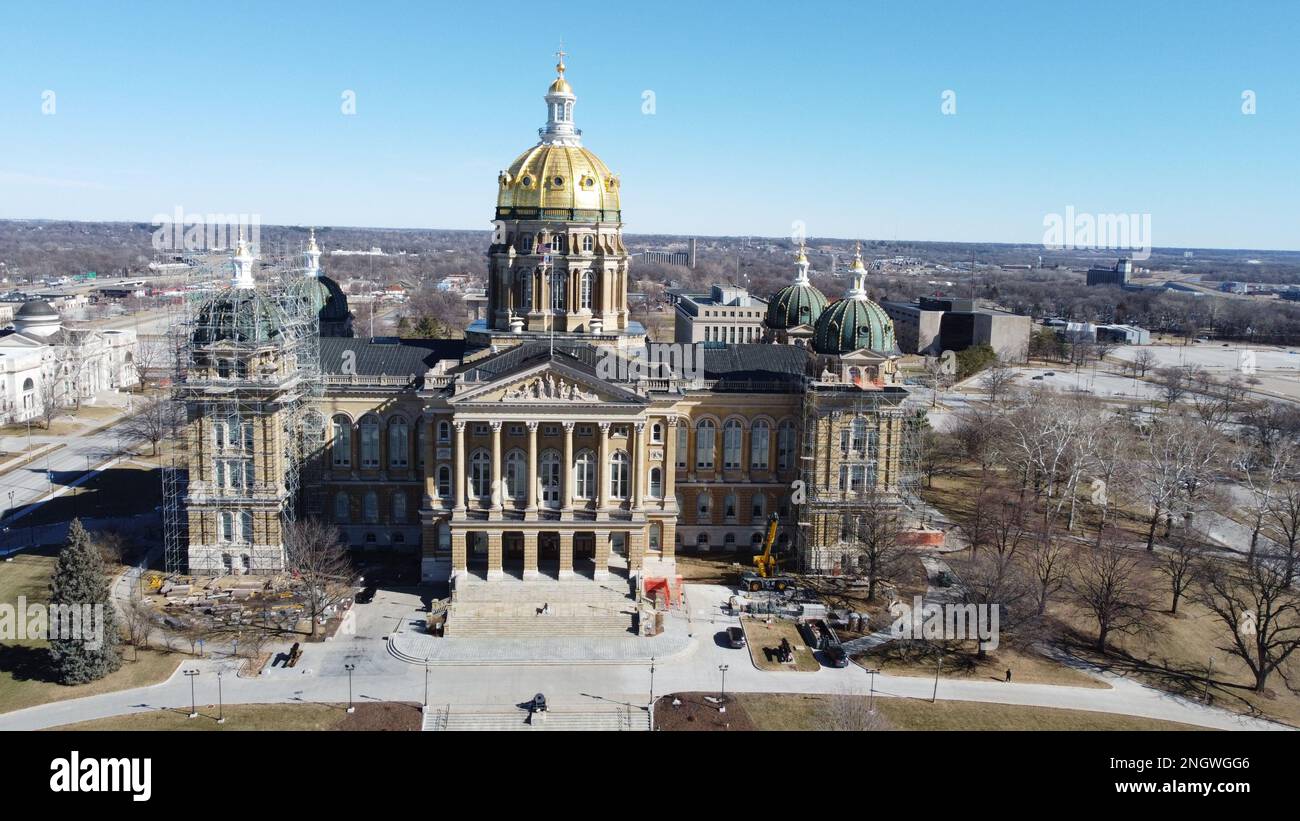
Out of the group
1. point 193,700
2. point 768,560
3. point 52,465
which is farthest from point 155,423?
point 768,560

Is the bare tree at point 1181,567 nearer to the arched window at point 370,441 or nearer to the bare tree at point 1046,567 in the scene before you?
the bare tree at point 1046,567

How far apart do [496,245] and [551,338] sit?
412 inches

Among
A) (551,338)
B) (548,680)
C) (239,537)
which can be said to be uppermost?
(551,338)

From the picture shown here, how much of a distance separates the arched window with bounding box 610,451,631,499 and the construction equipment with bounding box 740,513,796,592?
10.0 metres

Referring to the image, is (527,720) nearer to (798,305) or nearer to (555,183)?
(555,183)

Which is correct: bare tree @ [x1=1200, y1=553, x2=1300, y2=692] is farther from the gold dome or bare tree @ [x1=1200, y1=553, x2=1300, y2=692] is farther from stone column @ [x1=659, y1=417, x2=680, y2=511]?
the gold dome

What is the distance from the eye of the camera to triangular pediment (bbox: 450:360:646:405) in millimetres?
63406

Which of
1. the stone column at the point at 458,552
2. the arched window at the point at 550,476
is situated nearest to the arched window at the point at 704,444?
the arched window at the point at 550,476

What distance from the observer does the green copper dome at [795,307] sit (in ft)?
290

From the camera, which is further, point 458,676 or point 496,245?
point 496,245

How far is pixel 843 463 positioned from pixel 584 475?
18.1 meters

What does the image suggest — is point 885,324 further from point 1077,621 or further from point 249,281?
point 249,281

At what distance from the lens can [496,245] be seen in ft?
246

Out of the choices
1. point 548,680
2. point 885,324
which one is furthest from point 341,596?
point 885,324
